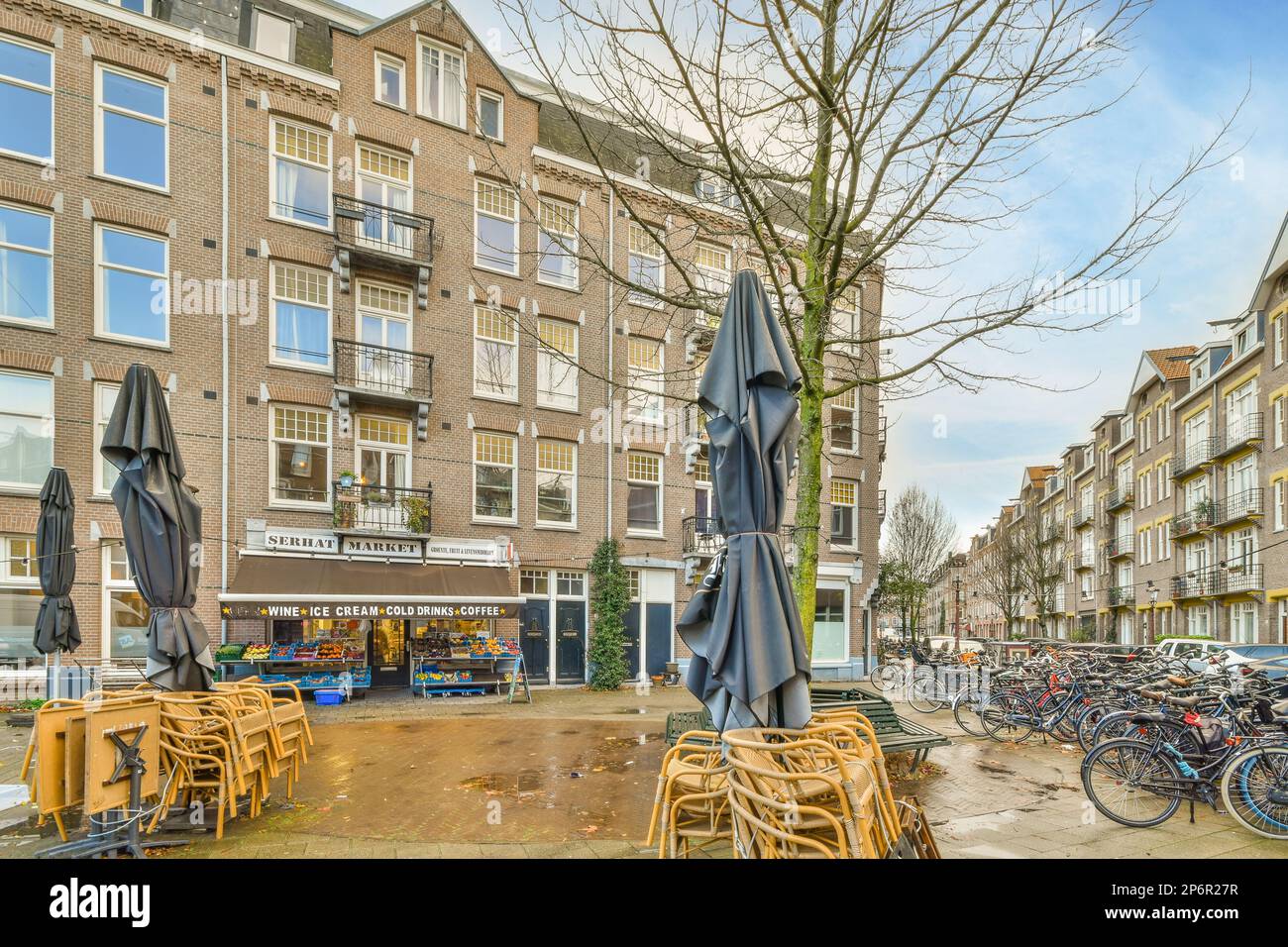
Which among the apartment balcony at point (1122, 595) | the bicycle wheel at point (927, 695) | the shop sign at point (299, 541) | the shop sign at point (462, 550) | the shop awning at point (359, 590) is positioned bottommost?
the apartment balcony at point (1122, 595)

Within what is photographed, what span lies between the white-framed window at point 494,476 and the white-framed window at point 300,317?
4.06 metres

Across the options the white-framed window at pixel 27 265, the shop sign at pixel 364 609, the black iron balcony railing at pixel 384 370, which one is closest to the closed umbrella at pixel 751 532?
the shop sign at pixel 364 609

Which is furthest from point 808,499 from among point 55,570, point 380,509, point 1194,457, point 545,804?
point 1194,457

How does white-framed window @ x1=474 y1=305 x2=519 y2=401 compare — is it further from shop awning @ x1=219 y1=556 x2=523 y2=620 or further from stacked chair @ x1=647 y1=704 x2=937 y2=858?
stacked chair @ x1=647 y1=704 x2=937 y2=858

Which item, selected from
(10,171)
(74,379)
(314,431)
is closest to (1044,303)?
(314,431)

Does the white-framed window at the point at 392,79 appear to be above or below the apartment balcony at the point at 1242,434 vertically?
above

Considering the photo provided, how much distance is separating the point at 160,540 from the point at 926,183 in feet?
27.2

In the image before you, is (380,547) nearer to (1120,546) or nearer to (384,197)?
(384,197)

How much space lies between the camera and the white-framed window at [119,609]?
46.7ft

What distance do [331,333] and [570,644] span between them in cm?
952

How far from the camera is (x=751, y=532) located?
4645mm

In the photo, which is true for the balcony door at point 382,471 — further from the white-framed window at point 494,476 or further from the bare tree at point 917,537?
the bare tree at point 917,537
